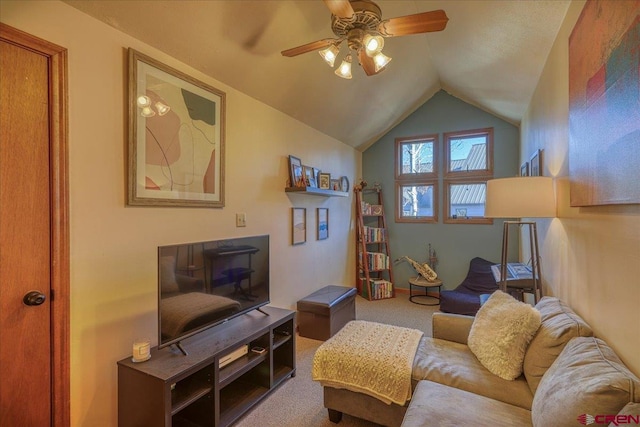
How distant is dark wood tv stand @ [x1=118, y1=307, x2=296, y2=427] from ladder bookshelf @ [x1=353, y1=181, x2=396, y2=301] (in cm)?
250

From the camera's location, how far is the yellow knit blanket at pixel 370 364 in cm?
173

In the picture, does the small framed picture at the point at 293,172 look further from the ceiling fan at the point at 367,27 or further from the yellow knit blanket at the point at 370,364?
the yellow knit blanket at the point at 370,364

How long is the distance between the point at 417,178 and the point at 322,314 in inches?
118

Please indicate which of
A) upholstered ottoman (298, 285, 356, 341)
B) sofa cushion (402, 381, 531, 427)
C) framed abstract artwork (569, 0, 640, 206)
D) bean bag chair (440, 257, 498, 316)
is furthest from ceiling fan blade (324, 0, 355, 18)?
bean bag chair (440, 257, 498, 316)

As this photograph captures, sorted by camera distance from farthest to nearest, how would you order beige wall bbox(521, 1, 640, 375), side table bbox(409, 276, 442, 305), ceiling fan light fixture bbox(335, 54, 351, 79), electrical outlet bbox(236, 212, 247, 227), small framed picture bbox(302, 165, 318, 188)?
Answer: side table bbox(409, 276, 442, 305)
small framed picture bbox(302, 165, 318, 188)
electrical outlet bbox(236, 212, 247, 227)
ceiling fan light fixture bbox(335, 54, 351, 79)
beige wall bbox(521, 1, 640, 375)

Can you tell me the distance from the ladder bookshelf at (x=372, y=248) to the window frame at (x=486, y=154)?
3.84 feet

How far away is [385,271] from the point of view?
5.26 metres

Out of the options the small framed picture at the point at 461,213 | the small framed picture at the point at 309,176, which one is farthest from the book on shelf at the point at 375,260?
the small framed picture at the point at 309,176

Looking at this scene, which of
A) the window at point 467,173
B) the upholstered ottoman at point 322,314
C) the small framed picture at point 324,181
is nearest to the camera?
the upholstered ottoman at point 322,314

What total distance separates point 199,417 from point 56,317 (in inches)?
40.0

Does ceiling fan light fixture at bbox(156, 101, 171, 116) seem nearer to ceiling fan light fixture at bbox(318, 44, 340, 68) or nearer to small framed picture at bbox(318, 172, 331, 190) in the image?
ceiling fan light fixture at bbox(318, 44, 340, 68)

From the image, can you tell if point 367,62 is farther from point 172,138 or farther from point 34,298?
point 34,298

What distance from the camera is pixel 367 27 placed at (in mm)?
1837

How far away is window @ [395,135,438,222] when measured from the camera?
5.00 meters
